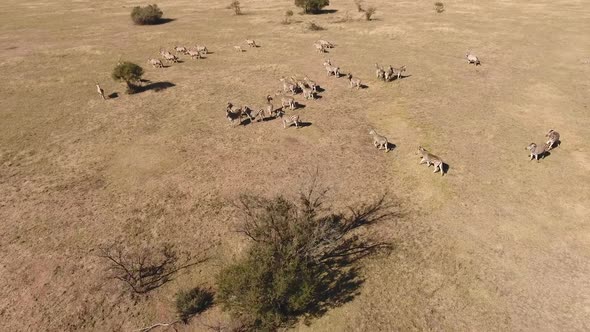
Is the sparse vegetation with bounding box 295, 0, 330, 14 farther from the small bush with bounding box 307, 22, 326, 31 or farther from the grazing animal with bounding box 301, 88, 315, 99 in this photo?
the grazing animal with bounding box 301, 88, 315, 99

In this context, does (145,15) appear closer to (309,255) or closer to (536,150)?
(309,255)

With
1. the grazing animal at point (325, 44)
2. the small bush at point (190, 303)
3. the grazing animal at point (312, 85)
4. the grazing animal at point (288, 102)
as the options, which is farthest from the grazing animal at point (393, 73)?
the small bush at point (190, 303)

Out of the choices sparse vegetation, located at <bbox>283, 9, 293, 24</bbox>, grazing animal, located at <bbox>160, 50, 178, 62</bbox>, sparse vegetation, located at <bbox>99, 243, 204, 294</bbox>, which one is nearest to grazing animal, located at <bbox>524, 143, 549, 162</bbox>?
sparse vegetation, located at <bbox>99, 243, 204, 294</bbox>

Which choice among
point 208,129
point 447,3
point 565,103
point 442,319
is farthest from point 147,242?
point 447,3

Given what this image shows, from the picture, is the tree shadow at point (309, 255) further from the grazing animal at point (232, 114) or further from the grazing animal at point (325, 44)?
the grazing animal at point (325, 44)

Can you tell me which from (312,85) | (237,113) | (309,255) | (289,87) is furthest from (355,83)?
(309,255)

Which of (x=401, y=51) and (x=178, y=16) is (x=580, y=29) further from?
(x=178, y=16)
